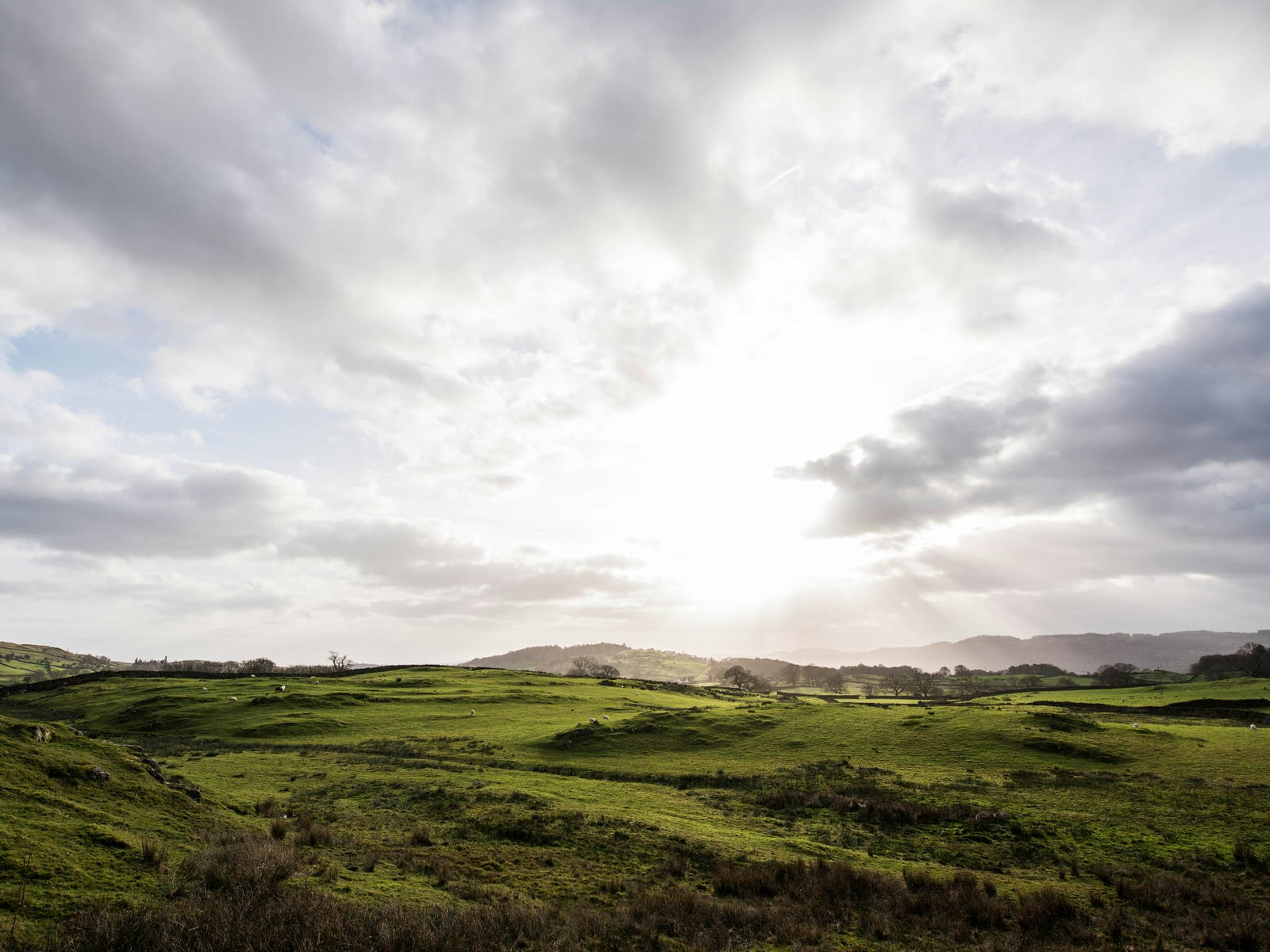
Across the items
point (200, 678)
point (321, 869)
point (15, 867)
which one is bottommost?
point (200, 678)

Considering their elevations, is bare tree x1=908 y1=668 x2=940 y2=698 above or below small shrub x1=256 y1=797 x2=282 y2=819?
below

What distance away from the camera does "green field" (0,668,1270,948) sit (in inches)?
689

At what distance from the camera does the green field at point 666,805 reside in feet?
57.4

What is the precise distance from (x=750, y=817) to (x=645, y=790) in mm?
8231

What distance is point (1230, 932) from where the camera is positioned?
56.5 feet

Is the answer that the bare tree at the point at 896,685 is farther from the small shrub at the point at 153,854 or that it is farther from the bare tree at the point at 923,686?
the small shrub at the point at 153,854

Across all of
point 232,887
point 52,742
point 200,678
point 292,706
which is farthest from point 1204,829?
point 200,678

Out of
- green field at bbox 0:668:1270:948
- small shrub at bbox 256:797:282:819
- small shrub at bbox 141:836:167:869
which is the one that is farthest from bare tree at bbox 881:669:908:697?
small shrub at bbox 141:836:167:869

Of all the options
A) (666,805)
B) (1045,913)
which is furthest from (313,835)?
(1045,913)

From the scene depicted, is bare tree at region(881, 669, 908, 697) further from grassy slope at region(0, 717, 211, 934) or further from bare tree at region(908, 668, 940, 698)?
grassy slope at region(0, 717, 211, 934)

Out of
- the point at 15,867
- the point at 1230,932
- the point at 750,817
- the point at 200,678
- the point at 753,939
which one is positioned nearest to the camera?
the point at 15,867

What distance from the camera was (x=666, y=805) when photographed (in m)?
33.0

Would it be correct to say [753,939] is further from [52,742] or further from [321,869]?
[52,742]

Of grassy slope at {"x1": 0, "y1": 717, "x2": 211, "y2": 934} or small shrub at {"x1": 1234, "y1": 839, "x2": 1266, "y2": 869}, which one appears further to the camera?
small shrub at {"x1": 1234, "y1": 839, "x2": 1266, "y2": 869}
